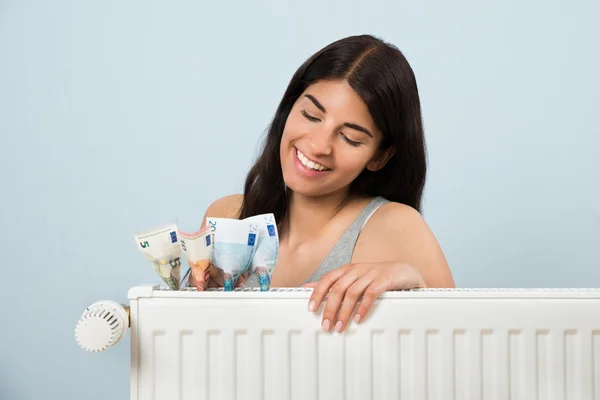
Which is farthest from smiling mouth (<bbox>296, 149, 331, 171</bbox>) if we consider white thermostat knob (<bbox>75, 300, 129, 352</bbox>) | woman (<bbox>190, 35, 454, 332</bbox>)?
white thermostat knob (<bbox>75, 300, 129, 352</bbox>)

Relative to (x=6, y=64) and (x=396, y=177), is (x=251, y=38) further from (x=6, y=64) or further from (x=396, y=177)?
(x=396, y=177)

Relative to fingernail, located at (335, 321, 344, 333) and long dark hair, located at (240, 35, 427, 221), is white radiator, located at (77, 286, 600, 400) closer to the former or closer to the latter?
fingernail, located at (335, 321, 344, 333)

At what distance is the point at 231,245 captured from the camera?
840 mm

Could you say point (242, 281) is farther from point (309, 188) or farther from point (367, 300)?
point (309, 188)

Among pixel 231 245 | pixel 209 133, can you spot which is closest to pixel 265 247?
pixel 231 245

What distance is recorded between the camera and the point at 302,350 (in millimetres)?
810

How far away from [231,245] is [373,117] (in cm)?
43

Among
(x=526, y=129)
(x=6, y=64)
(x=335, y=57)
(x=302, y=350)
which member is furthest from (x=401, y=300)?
(x=6, y=64)

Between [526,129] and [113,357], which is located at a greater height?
[526,129]

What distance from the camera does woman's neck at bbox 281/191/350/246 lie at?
1348 millimetres

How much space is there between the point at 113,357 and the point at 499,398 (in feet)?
6.30

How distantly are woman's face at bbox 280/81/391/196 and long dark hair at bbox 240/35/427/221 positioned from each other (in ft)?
0.06

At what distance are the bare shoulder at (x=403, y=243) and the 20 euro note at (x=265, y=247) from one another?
1.21 feet

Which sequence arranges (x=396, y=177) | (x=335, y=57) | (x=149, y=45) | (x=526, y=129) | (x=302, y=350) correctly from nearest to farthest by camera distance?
(x=302, y=350) < (x=335, y=57) < (x=396, y=177) < (x=526, y=129) < (x=149, y=45)
